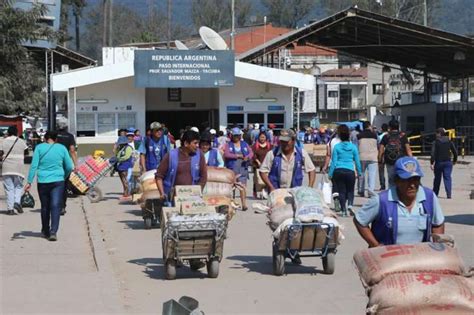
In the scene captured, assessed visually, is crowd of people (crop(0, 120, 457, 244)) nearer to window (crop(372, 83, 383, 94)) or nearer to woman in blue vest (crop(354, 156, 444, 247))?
woman in blue vest (crop(354, 156, 444, 247))

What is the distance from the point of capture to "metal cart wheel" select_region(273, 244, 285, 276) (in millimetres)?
10609

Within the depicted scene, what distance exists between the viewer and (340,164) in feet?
54.1

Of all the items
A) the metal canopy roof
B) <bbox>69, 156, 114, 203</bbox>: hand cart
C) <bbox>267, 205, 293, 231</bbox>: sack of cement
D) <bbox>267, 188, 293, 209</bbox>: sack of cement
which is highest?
the metal canopy roof

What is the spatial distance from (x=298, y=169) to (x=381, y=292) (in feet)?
19.8

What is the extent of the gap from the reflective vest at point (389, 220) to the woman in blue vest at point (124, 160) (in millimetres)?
14843

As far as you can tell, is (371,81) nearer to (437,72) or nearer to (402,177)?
(437,72)

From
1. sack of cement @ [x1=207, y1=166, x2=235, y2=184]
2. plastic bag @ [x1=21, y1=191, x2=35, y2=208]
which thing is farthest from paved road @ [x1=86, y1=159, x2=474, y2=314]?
plastic bag @ [x1=21, y1=191, x2=35, y2=208]

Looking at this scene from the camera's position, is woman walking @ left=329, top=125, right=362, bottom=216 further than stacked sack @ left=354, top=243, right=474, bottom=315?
Yes

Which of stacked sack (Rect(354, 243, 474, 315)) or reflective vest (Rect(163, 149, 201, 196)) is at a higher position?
reflective vest (Rect(163, 149, 201, 196))

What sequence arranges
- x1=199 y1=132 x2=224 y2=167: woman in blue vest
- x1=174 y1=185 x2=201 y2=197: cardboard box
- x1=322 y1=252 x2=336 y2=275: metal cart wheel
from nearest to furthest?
x1=322 y1=252 x2=336 y2=275: metal cart wheel, x1=174 y1=185 x2=201 y2=197: cardboard box, x1=199 y1=132 x2=224 y2=167: woman in blue vest

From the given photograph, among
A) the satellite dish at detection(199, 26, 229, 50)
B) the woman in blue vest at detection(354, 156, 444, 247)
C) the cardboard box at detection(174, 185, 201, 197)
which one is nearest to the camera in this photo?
the woman in blue vest at detection(354, 156, 444, 247)

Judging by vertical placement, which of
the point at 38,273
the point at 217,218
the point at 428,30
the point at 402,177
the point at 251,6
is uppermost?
the point at 251,6

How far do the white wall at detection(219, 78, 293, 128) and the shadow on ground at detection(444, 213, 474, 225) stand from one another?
78.0 feet

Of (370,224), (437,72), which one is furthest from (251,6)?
(370,224)
